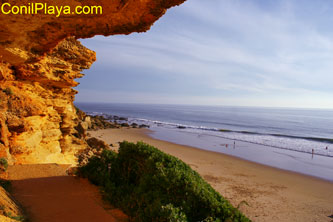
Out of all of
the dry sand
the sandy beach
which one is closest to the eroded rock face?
the dry sand

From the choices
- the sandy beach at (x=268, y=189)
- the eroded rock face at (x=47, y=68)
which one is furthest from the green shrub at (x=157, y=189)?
the sandy beach at (x=268, y=189)

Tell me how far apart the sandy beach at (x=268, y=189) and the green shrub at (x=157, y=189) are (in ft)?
20.8

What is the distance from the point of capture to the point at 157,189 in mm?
6070

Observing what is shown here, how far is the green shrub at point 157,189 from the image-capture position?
5.21m

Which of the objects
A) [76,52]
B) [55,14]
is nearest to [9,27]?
[55,14]

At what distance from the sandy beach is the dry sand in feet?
25.1

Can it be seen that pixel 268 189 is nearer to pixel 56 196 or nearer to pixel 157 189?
pixel 157 189

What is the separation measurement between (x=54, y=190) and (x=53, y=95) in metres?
6.12

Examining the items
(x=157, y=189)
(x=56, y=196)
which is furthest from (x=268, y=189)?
(x=56, y=196)

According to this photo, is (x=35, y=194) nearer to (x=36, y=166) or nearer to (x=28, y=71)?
(x=36, y=166)

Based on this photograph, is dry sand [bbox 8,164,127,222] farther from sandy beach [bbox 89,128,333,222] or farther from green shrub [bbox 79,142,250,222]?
sandy beach [bbox 89,128,333,222]

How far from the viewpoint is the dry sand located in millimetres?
5859

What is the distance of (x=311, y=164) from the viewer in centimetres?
2142

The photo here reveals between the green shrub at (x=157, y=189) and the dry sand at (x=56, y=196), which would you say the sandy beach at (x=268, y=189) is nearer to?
the green shrub at (x=157, y=189)
